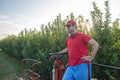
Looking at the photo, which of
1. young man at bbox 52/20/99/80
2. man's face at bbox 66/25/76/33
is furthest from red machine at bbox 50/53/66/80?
man's face at bbox 66/25/76/33

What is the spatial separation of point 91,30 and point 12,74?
8.61 m

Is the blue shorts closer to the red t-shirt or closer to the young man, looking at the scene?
the young man

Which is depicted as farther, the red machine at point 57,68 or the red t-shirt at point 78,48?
the red machine at point 57,68

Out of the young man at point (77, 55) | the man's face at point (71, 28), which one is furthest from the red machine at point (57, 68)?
the man's face at point (71, 28)

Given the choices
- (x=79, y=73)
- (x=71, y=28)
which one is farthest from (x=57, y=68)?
(x=71, y=28)

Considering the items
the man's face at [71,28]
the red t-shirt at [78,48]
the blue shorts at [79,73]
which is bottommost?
the blue shorts at [79,73]

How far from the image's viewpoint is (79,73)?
463cm

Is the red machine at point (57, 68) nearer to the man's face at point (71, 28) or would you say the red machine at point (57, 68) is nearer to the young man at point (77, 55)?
the young man at point (77, 55)

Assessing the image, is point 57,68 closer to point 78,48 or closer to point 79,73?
point 79,73

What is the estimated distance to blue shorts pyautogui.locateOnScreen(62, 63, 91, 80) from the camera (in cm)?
462

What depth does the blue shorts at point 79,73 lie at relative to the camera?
4617 mm

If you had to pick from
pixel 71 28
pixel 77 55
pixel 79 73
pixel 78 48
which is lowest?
pixel 79 73

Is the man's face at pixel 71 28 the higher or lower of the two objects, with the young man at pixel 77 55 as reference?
higher

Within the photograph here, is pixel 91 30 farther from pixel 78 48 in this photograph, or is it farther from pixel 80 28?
pixel 78 48
